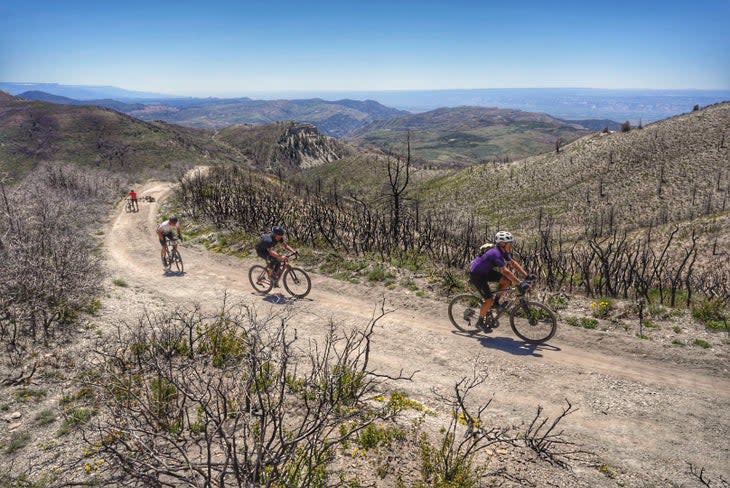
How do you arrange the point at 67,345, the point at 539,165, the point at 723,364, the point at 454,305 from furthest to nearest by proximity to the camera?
1. the point at 539,165
2. the point at 454,305
3. the point at 67,345
4. the point at 723,364

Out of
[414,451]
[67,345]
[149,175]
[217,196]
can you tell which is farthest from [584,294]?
[149,175]

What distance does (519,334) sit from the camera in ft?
31.3

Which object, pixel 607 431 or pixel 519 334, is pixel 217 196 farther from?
pixel 607 431

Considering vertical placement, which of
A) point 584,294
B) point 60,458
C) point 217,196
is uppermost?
point 217,196

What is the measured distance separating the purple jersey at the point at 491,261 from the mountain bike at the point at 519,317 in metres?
0.70

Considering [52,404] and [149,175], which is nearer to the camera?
[52,404]

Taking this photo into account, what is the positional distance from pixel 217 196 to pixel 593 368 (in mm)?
22184

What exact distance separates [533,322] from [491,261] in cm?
202

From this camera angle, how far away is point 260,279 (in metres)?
13.4

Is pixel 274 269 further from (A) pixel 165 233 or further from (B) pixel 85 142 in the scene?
(B) pixel 85 142

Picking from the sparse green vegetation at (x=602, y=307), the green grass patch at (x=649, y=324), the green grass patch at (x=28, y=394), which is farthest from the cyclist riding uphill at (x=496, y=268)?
the green grass patch at (x=28, y=394)

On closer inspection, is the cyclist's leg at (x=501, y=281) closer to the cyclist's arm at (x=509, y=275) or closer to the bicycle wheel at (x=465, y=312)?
the cyclist's arm at (x=509, y=275)

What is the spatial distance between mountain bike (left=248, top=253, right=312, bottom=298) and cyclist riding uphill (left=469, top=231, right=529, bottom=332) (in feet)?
18.3

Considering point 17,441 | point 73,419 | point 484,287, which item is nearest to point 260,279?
point 73,419
